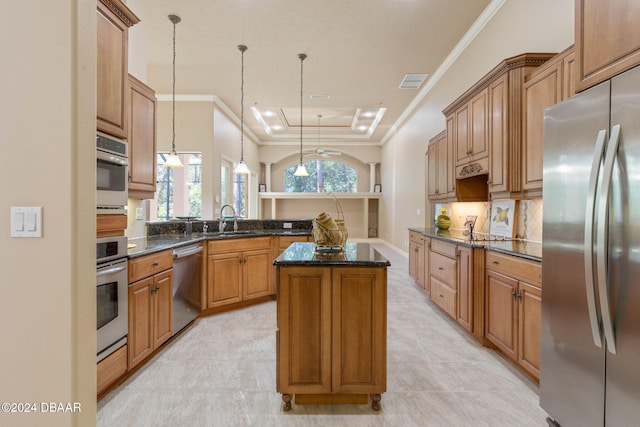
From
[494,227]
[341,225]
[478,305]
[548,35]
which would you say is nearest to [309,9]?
[548,35]

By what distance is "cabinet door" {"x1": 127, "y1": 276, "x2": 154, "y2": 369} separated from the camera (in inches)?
83.9

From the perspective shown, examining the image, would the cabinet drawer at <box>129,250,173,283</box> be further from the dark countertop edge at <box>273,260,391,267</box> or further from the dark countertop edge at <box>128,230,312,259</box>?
the dark countertop edge at <box>273,260,391,267</box>

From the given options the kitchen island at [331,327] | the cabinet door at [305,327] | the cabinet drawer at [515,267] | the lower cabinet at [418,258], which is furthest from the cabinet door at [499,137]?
the cabinet door at [305,327]

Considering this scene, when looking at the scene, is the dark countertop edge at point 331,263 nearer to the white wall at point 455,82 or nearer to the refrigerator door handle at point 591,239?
the refrigerator door handle at point 591,239

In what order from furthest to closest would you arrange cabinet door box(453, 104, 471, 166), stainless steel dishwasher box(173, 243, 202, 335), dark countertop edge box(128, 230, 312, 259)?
cabinet door box(453, 104, 471, 166) → stainless steel dishwasher box(173, 243, 202, 335) → dark countertop edge box(128, 230, 312, 259)

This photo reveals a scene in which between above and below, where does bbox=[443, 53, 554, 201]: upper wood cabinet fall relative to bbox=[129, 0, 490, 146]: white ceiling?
below

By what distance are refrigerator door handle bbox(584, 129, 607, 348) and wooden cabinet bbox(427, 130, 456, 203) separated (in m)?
2.50

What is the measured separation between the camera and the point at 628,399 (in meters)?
1.19

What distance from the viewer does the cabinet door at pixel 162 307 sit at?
8.00 feet

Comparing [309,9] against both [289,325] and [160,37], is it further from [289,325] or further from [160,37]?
[289,325]

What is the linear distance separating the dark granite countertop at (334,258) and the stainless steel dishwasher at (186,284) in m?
1.26

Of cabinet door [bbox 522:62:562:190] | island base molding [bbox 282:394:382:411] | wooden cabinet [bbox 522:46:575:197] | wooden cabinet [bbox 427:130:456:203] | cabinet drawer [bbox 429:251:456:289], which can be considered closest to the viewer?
island base molding [bbox 282:394:382:411]
